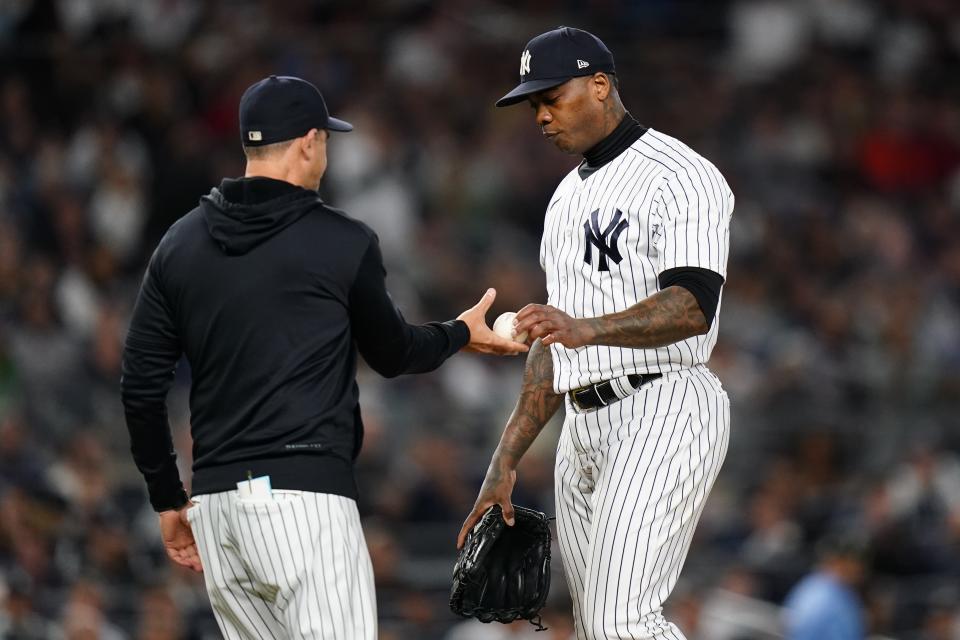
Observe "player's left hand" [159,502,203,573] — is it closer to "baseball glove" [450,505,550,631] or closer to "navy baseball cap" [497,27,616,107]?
"baseball glove" [450,505,550,631]

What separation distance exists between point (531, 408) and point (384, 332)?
26.7 inches

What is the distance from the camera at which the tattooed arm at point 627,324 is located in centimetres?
381

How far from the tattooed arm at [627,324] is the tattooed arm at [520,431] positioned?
512 mm

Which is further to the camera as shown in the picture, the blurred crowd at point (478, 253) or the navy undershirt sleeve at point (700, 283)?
the blurred crowd at point (478, 253)

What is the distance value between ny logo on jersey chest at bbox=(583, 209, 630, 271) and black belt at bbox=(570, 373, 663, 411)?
1.00 ft

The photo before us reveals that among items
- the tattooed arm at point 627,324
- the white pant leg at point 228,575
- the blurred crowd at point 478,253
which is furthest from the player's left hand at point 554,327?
the blurred crowd at point 478,253

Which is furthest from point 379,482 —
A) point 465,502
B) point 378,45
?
point 378,45

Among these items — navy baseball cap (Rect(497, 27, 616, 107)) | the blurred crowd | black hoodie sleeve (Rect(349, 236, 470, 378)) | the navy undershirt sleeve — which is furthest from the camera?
the blurred crowd

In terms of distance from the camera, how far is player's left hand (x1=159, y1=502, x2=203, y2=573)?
4.02 m

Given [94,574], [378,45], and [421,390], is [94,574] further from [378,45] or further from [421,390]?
[378,45]

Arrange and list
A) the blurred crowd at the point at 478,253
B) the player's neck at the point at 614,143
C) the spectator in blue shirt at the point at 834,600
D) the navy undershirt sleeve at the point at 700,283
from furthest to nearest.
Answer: the blurred crowd at the point at 478,253 → the spectator in blue shirt at the point at 834,600 → the player's neck at the point at 614,143 → the navy undershirt sleeve at the point at 700,283

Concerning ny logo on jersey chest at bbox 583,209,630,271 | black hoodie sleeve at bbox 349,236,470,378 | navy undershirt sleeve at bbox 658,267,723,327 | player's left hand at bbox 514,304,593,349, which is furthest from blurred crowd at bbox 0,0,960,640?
navy undershirt sleeve at bbox 658,267,723,327

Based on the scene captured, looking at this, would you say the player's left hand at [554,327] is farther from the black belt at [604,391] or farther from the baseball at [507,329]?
the black belt at [604,391]

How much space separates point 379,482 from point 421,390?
83 cm
